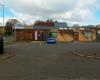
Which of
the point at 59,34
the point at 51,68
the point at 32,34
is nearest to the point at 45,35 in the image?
the point at 32,34

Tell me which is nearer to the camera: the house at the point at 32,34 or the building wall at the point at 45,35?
the building wall at the point at 45,35

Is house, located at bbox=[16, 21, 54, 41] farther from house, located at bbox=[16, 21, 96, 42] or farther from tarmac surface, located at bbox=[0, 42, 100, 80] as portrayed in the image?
tarmac surface, located at bbox=[0, 42, 100, 80]

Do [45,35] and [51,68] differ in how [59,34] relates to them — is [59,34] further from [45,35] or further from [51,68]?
[51,68]

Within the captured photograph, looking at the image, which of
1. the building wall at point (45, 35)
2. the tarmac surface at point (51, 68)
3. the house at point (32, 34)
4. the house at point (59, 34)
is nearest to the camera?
the tarmac surface at point (51, 68)

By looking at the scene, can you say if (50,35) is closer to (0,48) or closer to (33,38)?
(33,38)

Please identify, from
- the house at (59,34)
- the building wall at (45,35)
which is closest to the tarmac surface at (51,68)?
the building wall at (45,35)

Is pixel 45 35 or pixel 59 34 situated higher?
pixel 59 34

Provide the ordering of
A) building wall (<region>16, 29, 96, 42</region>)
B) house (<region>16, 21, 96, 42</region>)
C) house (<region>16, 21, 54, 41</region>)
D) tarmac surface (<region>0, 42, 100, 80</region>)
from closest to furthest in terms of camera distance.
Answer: tarmac surface (<region>0, 42, 100, 80</region>) → building wall (<region>16, 29, 96, 42</region>) → house (<region>16, 21, 96, 42</region>) → house (<region>16, 21, 54, 41</region>)

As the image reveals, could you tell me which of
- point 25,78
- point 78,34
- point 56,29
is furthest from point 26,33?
point 25,78

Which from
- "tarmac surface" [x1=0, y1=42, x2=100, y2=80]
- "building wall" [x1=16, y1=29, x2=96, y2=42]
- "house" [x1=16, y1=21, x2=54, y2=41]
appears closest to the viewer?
"tarmac surface" [x1=0, y1=42, x2=100, y2=80]

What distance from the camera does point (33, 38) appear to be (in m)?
78.6

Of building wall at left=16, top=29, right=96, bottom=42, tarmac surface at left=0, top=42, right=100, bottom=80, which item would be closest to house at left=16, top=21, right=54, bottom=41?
building wall at left=16, top=29, right=96, bottom=42

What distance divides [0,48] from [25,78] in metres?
15.3

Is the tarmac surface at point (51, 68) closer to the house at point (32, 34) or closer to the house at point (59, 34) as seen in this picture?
the house at point (59, 34)
